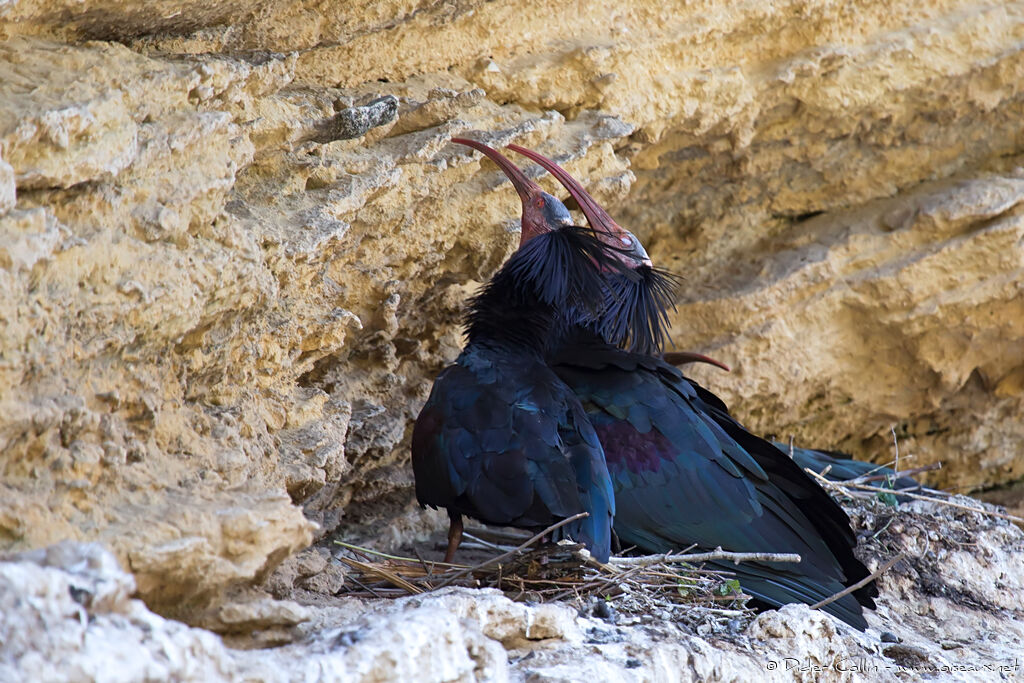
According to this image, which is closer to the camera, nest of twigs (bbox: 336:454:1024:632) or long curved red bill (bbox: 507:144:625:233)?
nest of twigs (bbox: 336:454:1024:632)

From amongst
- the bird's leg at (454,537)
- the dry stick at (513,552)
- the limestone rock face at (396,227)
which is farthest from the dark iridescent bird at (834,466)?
the dry stick at (513,552)

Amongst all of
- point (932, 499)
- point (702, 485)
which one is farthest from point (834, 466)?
point (702, 485)

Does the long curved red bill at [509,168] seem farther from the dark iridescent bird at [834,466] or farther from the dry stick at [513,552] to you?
the dry stick at [513,552]

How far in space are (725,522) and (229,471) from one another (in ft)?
6.26

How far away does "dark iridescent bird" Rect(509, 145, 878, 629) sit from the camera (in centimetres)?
402

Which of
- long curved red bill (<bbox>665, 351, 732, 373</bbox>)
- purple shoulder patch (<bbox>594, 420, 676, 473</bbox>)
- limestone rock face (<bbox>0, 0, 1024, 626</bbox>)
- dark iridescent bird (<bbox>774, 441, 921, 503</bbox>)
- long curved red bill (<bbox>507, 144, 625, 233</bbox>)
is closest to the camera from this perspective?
limestone rock face (<bbox>0, 0, 1024, 626</bbox>)

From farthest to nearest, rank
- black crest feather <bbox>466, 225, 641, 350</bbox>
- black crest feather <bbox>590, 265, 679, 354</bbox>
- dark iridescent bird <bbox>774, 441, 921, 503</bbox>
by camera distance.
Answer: dark iridescent bird <bbox>774, 441, 921, 503</bbox> < black crest feather <bbox>590, 265, 679, 354</bbox> < black crest feather <bbox>466, 225, 641, 350</bbox>

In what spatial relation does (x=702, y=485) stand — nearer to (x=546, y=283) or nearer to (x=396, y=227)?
(x=546, y=283)

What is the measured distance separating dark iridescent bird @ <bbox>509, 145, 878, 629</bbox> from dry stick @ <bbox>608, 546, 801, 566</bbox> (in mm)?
116

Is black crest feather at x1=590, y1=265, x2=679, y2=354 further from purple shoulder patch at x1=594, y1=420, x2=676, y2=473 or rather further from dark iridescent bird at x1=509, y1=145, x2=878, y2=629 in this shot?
purple shoulder patch at x1=594, y1=420, x2=676, y2=473

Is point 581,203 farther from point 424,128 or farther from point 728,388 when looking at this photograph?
point 728,388

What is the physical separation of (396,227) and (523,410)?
2.82 feet

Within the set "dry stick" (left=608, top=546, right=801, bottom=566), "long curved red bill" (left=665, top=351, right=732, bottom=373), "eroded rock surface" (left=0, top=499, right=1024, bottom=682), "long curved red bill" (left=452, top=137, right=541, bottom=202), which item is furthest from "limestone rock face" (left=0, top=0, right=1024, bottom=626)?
"dry stick" (left=608, top=546, right=801, bottom=566)

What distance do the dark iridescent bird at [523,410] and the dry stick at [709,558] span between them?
157mm
